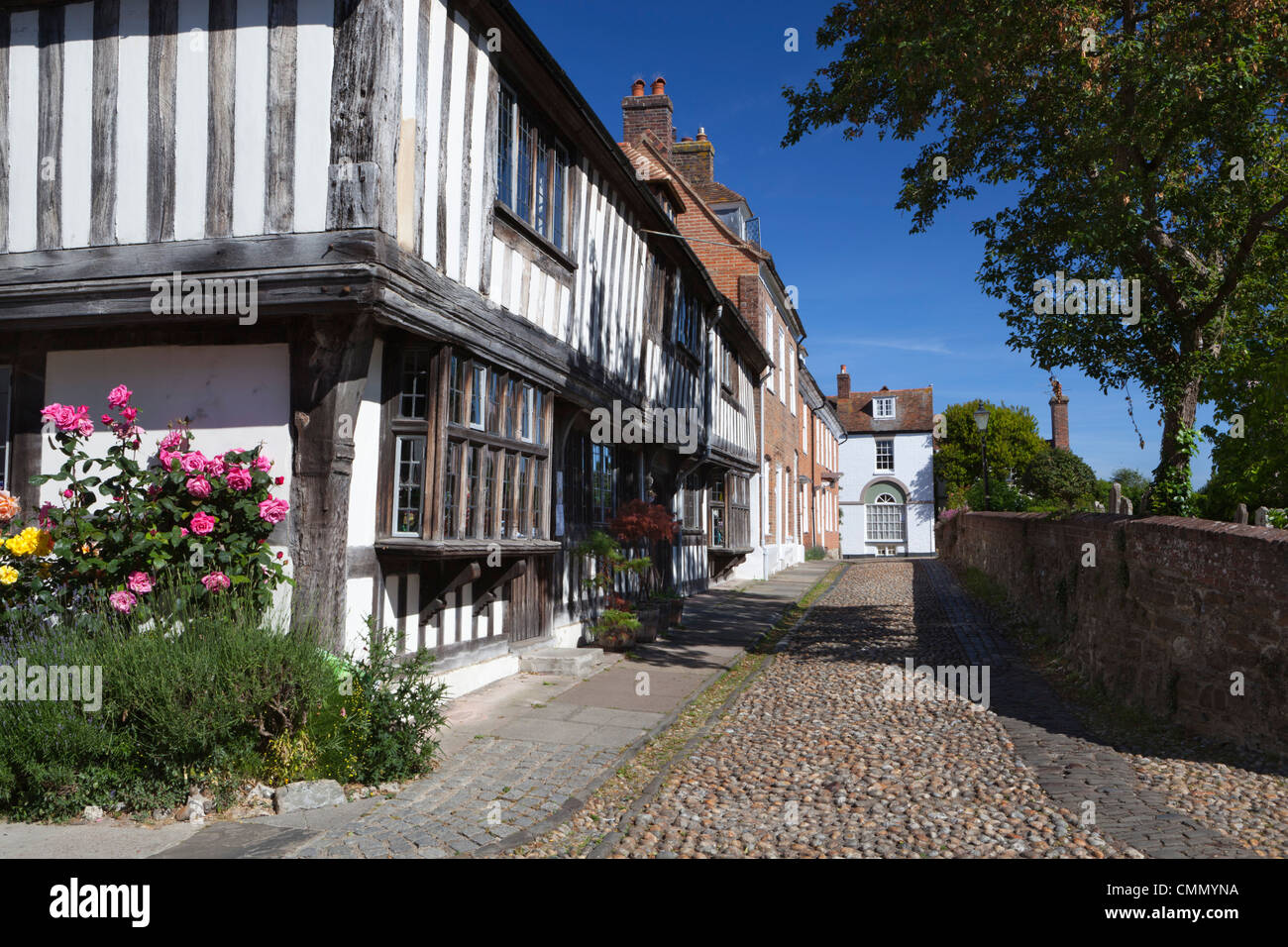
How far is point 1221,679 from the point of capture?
602cm

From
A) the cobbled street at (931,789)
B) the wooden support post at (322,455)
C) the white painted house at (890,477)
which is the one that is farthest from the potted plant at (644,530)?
the white painted house at (890,477)

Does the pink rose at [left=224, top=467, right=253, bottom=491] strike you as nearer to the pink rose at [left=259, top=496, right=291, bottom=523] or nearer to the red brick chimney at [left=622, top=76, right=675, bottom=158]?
the pink rose at [left=259, top=496, right=291, bottom=523]

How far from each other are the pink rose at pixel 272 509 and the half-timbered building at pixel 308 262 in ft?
0.66

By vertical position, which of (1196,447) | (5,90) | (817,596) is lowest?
(817,596)

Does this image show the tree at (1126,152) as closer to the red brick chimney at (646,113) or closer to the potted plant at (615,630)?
the potted plant at (615,630)

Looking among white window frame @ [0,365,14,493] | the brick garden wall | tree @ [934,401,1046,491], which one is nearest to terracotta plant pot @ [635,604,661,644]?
the brick garden wall

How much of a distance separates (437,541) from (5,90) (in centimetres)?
456

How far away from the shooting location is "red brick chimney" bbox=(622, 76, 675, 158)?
2127 cm

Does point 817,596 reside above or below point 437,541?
below

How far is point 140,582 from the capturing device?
4980mm
